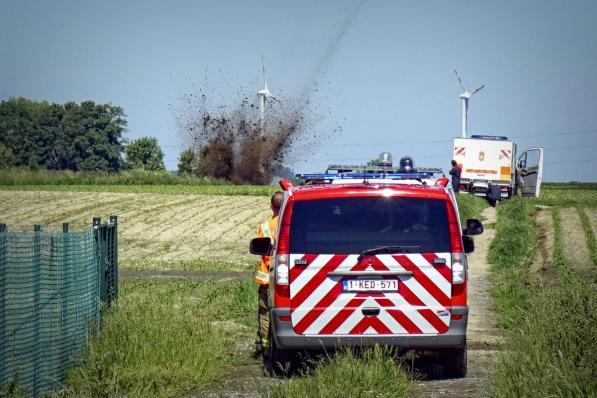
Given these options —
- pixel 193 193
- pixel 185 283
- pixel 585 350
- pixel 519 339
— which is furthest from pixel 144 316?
pixel 193 193

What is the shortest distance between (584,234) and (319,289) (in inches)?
1079

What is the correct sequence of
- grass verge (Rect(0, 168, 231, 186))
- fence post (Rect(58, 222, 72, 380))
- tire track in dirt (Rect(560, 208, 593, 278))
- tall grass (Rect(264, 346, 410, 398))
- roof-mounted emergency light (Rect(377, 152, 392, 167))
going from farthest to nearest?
grass verge (Rect(0, 168, 231, 186)), tire track in dirt (Rect(560, 208, 593, 278)), roof-mounted emergency light (Rect(377, 152, 392, 167)), fence post (Rect(58, 222, 72, 380)), tall grass (Rect(264, 346, 410, 398))

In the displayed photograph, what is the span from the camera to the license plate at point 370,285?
11.4 metres

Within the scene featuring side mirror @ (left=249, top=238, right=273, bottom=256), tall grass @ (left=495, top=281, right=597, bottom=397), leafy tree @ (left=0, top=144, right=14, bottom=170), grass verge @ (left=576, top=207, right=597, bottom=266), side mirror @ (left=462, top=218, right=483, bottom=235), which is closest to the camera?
tall grass @ (left=495, top=281, right=597, bottom=397)

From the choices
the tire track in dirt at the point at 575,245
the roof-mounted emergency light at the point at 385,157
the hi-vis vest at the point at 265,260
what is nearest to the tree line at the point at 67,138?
the tire track in dirt at the point at 575,245

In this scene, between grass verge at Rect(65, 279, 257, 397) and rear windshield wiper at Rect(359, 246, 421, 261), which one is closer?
grass verge at Rect(65, 279, 257, 397)

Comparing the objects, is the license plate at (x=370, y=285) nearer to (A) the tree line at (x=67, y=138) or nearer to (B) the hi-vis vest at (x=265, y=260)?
(B) the hi-vis vest at (x=265, y=260)

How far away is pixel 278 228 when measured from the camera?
1171 centimetres

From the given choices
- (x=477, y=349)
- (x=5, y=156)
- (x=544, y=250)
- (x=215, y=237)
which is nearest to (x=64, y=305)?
(x=477, y=349)

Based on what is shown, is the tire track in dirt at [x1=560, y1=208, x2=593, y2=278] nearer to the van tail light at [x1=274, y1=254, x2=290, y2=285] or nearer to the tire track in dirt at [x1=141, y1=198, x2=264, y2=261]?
the tire track in dirt at [x1=141, y1=198, x2=264, y2=261]

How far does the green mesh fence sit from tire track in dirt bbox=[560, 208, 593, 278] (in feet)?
50.0

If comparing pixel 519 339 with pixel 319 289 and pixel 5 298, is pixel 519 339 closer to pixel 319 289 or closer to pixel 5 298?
pixel 319 289

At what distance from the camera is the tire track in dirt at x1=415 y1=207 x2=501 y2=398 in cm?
1104

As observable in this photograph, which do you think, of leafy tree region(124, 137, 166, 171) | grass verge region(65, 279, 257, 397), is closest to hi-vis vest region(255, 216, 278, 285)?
grass verge region(65, 279, 257, 397)
